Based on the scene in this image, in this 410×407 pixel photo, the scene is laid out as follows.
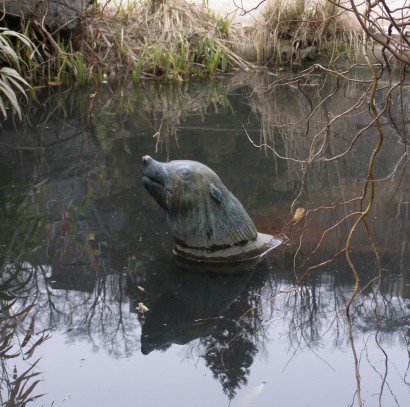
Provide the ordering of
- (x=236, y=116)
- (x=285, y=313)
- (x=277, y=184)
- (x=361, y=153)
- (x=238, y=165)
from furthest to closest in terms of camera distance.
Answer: (x=236, y=116), (x=361, y=153), (x=238, y=165), (x=277, y=184), (x=285, y=313)

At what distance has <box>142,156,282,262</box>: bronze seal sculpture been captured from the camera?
4.01m

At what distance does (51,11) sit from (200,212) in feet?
19.7

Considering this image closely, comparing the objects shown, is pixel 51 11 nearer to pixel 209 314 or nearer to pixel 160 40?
pixel 160 40

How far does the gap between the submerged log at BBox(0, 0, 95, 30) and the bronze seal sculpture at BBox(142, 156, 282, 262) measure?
5.26m

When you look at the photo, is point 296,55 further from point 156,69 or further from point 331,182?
point 331,182

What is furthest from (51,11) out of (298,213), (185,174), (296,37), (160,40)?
(185,174)

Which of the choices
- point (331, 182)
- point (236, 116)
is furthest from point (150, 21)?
point (331, 182)

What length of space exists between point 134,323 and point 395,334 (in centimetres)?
115

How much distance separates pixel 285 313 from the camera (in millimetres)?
3518

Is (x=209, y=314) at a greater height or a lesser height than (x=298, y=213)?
lesser

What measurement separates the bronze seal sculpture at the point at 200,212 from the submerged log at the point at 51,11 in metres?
5.26

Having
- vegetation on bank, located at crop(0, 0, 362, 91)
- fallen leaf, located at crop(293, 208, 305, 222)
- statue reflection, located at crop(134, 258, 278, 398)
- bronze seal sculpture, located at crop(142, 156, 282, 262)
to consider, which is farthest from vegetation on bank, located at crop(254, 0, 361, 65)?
statue reflection, located at crop(134, 258, 278, 398)

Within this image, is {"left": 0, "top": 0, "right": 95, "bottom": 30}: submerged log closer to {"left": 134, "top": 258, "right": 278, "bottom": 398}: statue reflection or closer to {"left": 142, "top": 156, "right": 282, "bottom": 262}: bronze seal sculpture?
{"left": 142, "top": 156, "right": 282, "bottom": 262}: bronze seal sculpture

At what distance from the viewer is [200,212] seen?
4.03 m
